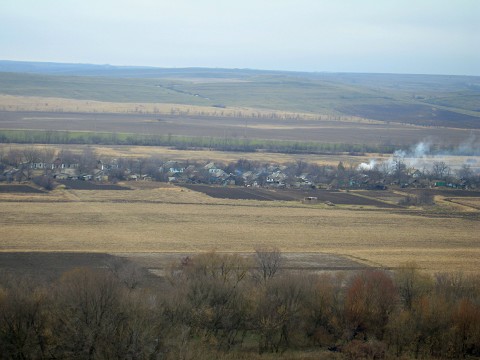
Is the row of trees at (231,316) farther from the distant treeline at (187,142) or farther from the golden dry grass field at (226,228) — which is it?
the distant treeline at (187,142)

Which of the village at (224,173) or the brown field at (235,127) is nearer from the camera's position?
the village at (224,173)

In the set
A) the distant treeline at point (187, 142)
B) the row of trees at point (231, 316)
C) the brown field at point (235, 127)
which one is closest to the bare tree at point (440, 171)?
the distant treeline at point (187, 142)

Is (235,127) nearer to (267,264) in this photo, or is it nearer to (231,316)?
(267,264)

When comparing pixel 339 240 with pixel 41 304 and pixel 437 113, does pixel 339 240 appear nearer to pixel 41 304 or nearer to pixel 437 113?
pixel 41 304

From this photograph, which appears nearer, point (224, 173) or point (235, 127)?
point (224, 173)

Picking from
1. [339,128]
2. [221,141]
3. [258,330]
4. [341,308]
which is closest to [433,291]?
[341,308]

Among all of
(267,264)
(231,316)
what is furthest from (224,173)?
(231,316)
